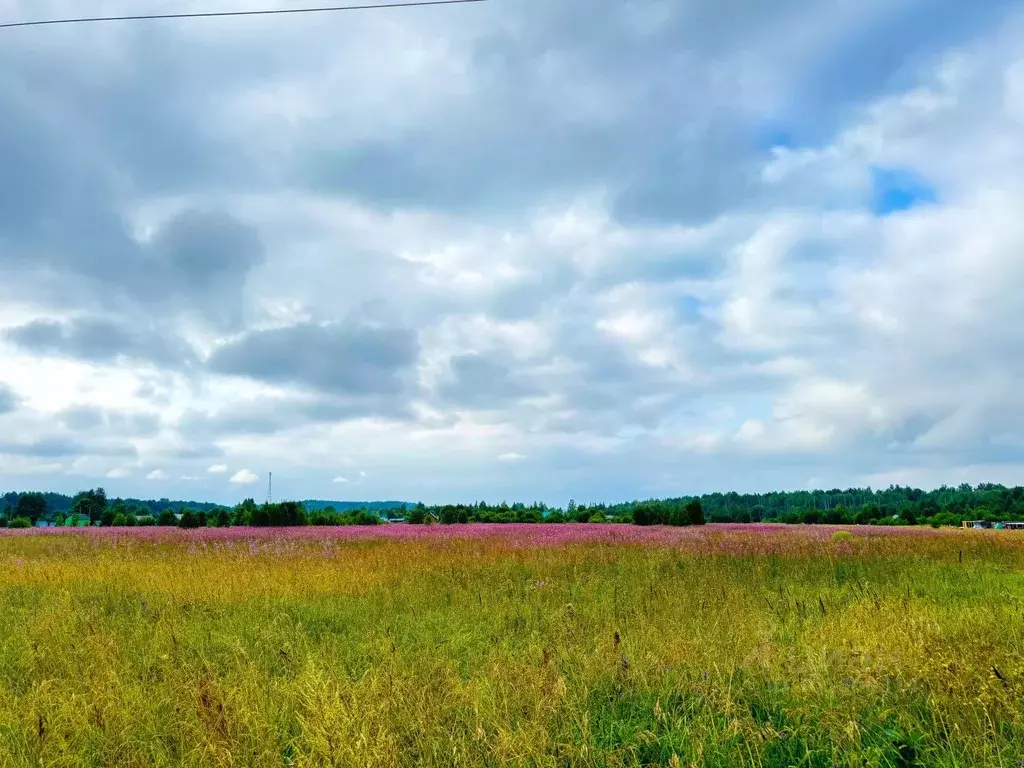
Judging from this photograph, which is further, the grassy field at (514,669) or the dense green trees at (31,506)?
the dense green trees at (31,506)

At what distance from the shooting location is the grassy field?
3.62 m

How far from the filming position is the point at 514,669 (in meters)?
4.55

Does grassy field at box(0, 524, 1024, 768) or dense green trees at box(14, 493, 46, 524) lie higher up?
grassy field at box(0, 524, 1024, 768)

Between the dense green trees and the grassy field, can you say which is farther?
the dense green trees

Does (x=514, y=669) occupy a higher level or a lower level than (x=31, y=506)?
higher

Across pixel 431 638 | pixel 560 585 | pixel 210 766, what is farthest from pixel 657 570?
pixel 210 766

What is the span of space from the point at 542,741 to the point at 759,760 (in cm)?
120

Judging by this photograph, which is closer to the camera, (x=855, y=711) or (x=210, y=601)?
(x=855, y=711)

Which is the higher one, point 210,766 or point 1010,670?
point 1010,670

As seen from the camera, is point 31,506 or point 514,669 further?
point 31,506

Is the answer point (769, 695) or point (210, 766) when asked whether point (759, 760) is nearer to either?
point (769, 695)

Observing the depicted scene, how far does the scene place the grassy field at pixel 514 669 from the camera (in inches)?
142

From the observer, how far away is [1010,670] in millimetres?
4375

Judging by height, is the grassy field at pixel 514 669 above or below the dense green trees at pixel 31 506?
above
